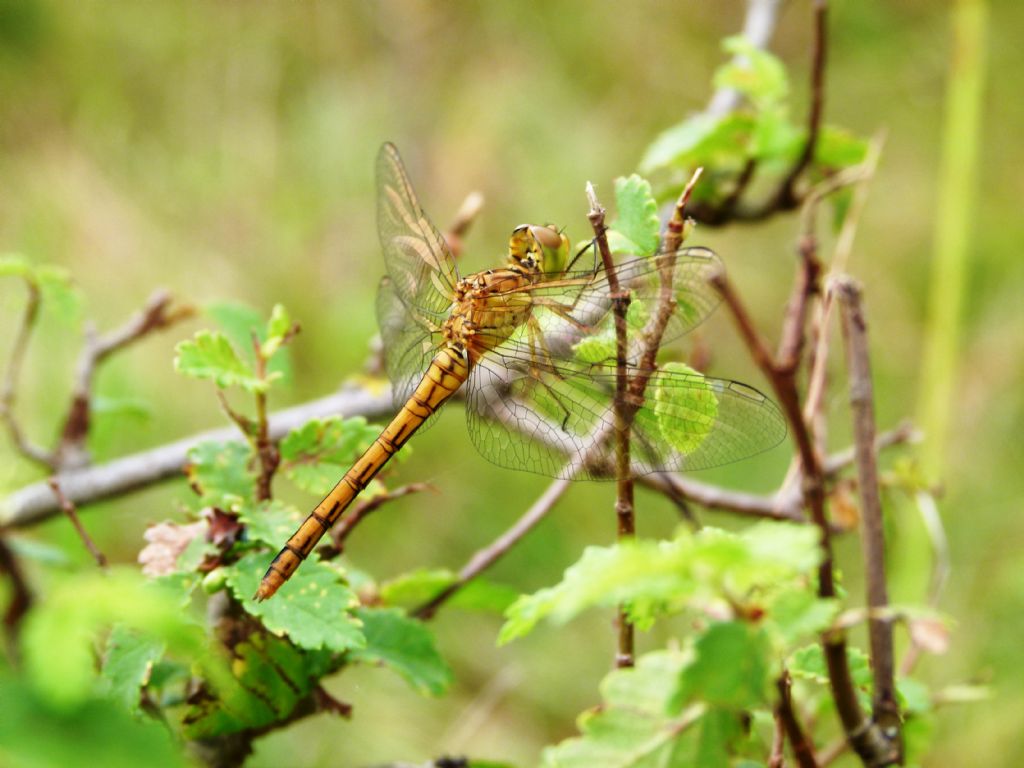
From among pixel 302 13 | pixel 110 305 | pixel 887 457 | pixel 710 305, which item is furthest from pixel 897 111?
pixel 710 305

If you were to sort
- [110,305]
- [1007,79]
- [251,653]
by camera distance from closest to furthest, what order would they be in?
[251,653], [110,305], [1007,79]

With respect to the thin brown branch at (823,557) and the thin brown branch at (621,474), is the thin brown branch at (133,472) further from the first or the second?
the thin brown branch at (823,557)

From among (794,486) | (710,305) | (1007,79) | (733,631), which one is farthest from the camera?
(1007,79)

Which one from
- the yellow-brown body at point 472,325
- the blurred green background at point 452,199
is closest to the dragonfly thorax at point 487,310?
the yellow-brown body at point 472,325

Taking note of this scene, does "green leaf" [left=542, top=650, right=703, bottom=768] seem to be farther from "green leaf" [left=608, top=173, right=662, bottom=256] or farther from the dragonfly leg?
the dragonfly leg

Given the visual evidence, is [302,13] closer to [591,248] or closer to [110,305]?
[110,305]

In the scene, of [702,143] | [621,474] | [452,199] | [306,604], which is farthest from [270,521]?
[452,199]

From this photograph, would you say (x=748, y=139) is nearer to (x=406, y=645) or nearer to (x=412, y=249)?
(x=412, y=249)
